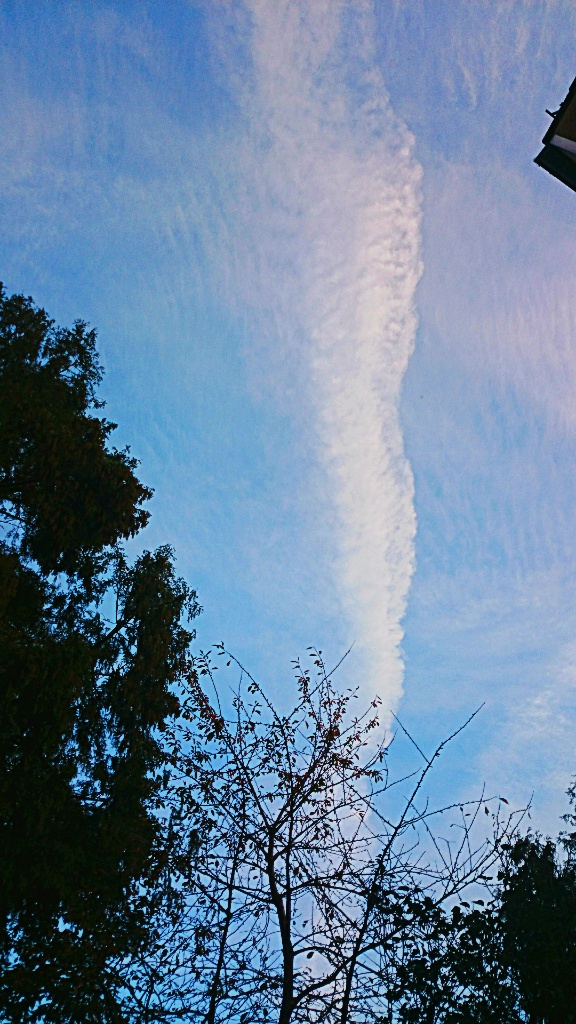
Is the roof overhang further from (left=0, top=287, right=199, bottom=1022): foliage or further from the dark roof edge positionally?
(left=0, top=287, right=199, bottom=1022): foliage

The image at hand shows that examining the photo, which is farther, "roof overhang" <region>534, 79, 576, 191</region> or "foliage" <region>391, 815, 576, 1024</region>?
"roof overhang" <region>534, 79, 576, 191</region>

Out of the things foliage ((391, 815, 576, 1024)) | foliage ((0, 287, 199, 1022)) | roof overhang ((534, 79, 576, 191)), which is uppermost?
roof overhang ((534, 79, 576, 191))

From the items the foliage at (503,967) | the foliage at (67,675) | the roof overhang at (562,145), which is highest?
the roof overhang at (562,145)

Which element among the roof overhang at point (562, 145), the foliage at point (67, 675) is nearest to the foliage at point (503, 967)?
the foliage at point (67, 675)

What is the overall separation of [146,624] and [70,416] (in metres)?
4.08

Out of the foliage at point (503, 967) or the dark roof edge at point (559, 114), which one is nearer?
the foliage at point (503, 967)

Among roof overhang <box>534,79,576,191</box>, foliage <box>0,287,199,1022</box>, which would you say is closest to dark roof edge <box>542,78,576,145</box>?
roof overhang <box>534,79,576,191</box>

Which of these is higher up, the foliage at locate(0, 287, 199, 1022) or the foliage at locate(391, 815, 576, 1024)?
the foliage at locate(0, 287, 199, 1022)

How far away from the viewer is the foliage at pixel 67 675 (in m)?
9.88

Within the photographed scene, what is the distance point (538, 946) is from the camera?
667 cm

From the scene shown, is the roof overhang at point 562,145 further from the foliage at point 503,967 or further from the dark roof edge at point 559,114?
the foliage at point 503,967

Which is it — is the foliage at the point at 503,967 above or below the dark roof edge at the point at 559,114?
below

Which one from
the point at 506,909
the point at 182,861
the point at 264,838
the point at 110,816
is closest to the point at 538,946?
the point at 506,909

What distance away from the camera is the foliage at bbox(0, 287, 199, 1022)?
9.88m
